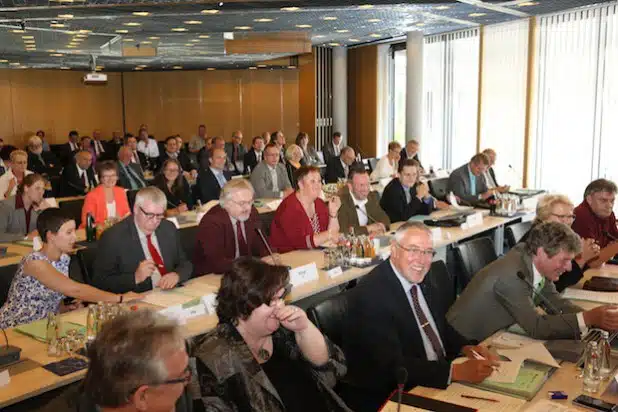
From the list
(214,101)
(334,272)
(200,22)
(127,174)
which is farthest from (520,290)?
(214,101)

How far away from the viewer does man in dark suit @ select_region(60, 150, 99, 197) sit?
28.4 feet

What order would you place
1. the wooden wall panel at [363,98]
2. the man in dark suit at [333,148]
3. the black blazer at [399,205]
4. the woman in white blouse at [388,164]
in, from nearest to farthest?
the black blazer at [399,205] → the woman in white blouse at [388,164] → the man in dark suit at [333,148] → the wooden wall panel at [363,98]

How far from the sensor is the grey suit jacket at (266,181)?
7820mm

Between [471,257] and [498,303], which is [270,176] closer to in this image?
[471,257]

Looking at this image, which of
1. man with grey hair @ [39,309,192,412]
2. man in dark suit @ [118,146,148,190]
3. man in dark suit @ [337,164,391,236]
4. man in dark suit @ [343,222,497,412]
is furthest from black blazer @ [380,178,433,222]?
man with grey hair @ [39,309,192,412]

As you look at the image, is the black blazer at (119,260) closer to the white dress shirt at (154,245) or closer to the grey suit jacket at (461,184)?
the white dress shirt at (154,245)

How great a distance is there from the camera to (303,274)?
13.0 feet

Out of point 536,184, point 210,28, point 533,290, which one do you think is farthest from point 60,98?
point 533,290

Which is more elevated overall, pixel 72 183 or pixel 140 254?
pixel 140 254

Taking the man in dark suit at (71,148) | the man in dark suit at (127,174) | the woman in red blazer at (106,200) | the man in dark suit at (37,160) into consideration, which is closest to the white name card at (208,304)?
the woman in red blazer at (106,200)

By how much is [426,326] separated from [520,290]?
519mm

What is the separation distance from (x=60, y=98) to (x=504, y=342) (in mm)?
16898

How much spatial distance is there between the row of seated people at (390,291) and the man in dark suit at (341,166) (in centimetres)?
596

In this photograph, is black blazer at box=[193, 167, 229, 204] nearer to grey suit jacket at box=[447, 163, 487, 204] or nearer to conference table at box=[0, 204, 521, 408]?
conference table at box=[0, 204, 521, 408]
